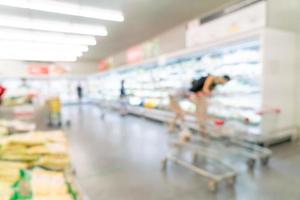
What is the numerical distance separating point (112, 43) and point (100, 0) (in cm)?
Result: 506

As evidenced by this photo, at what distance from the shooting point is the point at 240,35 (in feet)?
14.2

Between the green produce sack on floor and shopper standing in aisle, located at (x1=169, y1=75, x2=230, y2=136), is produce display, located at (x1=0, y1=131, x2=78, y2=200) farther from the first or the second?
shopper standing in aisle, located at (x1=169, y1=75, x2=230, y2=136)

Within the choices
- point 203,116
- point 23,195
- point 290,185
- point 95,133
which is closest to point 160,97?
point 95,133

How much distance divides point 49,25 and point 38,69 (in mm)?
8923

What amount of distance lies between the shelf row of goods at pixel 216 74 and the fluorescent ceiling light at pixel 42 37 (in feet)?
8.72

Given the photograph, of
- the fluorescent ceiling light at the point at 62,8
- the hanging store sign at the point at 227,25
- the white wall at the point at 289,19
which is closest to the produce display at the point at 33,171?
the hanging store sign at the point at 227,25

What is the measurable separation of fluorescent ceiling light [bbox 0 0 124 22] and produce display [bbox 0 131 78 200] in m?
4.74

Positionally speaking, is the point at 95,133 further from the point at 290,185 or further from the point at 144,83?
the point at 290,185

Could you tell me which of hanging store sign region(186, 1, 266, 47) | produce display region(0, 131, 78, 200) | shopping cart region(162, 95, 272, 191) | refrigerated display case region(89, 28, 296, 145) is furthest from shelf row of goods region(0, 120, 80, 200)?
hanging store sign region(186, 1, 266, 47)

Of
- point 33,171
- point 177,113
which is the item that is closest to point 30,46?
point 177,113

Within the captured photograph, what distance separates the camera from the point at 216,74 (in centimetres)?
513

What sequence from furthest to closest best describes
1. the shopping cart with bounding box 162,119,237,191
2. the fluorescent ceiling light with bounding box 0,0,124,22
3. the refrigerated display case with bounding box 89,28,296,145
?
1. the fluorescent ceiling light with bounding box 0,0,124,22
2. the refrigerated display case with bounding box 89,28,296,145
3. the shopping cart with bounding box 162,119,237,191

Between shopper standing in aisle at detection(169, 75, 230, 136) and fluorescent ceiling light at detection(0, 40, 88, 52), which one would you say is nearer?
shopper standing in aisle at detection(169, 75, 230, 136)

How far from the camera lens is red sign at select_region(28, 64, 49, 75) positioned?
14.5 meters
